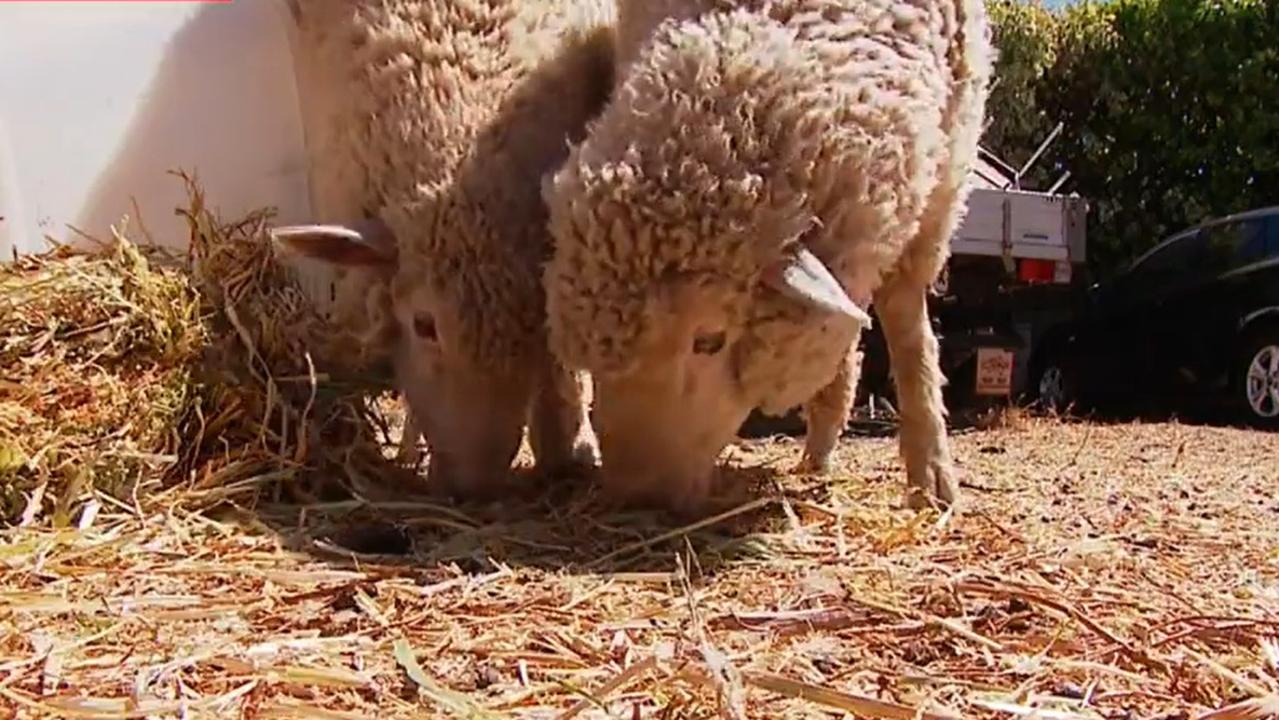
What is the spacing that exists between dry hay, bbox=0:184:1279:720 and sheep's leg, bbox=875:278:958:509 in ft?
0.53

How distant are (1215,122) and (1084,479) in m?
7.92

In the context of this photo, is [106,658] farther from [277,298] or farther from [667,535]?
[277,298]

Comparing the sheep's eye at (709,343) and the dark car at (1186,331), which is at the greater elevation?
the dark car at (1186,331)

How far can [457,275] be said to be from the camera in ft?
11.3

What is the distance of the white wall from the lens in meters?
4.40

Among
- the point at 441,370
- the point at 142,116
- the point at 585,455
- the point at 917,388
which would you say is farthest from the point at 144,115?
the point at 917,388

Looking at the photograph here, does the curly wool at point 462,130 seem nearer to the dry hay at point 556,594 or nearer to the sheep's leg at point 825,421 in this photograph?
the dry hay at point 556,594

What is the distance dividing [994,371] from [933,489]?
4546 mm

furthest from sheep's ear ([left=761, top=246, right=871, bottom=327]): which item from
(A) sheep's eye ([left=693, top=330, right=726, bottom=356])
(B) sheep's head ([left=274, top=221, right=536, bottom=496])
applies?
(B) sheep's head ([left=274, top=221, right=536, bottom=496])

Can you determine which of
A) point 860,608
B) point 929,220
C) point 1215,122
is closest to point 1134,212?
point 1215,122

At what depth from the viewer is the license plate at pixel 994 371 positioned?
838 centimetres

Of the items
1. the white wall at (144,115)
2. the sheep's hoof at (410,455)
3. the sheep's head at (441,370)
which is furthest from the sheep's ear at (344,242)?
the white wall at (144,115)

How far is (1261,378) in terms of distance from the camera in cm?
930

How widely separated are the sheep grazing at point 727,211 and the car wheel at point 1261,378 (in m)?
6.55
